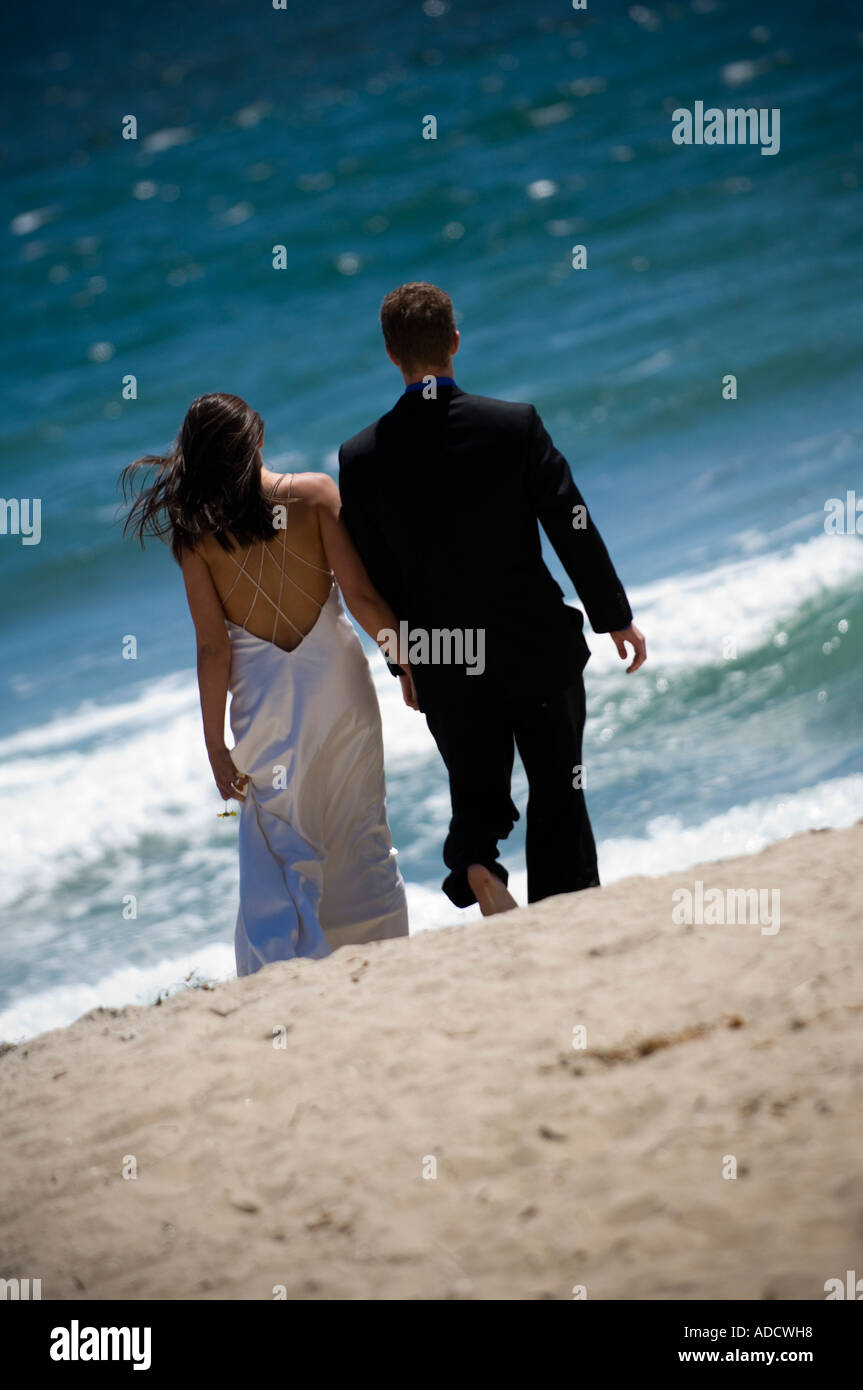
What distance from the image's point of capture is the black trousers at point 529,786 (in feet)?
12.1

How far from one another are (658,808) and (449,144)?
11.4 m

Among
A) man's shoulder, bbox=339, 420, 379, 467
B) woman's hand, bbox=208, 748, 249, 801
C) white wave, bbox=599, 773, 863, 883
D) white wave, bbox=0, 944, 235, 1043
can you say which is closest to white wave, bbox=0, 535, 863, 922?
white wave, bbox=0, 944, 235, 1043

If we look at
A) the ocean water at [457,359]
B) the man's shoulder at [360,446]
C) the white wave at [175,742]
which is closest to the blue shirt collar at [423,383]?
the man's shoulder at [360,446]

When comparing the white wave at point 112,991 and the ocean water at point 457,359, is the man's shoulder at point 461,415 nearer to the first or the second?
the ocean water at point 457,359

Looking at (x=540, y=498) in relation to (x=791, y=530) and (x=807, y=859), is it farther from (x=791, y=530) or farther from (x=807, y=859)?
(x=791, y=530)

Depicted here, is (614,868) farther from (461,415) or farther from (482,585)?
(461,415)

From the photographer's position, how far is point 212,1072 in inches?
111

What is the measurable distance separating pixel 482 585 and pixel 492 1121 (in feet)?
5.22


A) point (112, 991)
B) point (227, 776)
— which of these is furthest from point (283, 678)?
point (112, 991)

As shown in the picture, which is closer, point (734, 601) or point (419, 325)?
point (419, 325)

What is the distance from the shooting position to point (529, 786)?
373 centimetres

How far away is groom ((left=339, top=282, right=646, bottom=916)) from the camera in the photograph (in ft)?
11.4

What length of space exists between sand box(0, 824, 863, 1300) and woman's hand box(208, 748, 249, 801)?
76 cm

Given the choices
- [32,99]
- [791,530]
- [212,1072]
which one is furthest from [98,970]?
[32,99]
